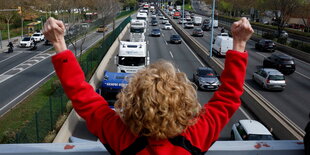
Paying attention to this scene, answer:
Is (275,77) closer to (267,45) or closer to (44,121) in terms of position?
(44,121)

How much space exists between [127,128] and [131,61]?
72.6ft

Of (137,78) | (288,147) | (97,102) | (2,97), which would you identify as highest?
(137,78)

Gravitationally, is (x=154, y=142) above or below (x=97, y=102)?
below

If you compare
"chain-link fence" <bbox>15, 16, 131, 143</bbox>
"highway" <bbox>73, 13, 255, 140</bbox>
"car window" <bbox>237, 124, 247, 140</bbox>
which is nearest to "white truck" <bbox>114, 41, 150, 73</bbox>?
"highway" <bbox>73, 13, 255, 140</bbox>

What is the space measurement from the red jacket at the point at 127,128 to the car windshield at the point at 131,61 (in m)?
21.9

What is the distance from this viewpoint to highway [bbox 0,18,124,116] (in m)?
22.6

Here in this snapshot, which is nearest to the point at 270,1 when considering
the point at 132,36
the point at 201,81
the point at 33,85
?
the point at 132,36

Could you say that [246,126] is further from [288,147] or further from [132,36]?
[132,36]

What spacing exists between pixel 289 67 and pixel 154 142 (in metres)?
29.2

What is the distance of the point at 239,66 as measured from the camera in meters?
1.88

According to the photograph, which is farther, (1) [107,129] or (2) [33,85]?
(2) [33,85]

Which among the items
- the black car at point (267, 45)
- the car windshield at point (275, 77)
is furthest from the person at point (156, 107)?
the black car at point (267, 45)

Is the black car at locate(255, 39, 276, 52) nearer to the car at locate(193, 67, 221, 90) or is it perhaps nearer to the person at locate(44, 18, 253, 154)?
the car at locate(193, 67, 221, 90)

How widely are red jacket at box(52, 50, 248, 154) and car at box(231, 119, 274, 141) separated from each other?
11.9 m
